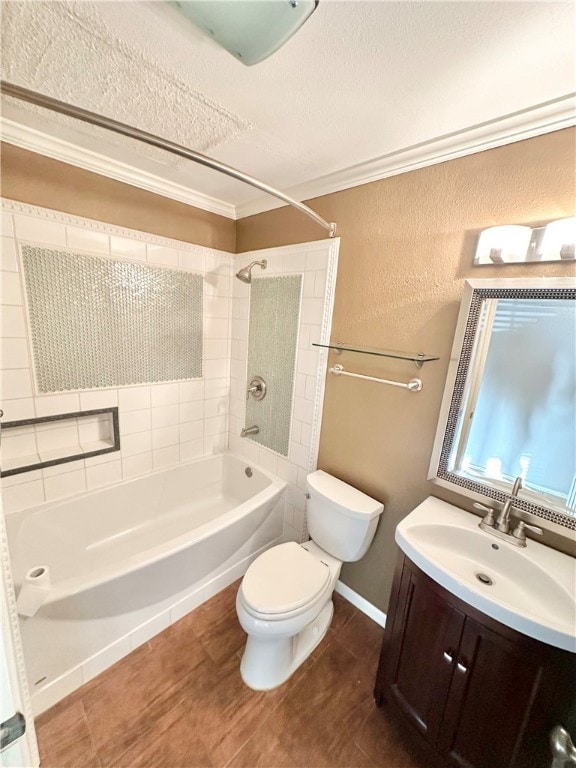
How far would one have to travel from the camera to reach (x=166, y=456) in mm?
2176

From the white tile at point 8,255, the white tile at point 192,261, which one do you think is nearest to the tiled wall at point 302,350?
the white tile at point 192,261

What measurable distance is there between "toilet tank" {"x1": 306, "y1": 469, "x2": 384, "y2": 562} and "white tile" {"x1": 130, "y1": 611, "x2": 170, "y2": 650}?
2.89 feet

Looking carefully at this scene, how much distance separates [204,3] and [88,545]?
7.99 ft

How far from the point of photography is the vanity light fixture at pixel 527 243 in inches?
38.9

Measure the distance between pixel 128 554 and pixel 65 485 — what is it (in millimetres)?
568

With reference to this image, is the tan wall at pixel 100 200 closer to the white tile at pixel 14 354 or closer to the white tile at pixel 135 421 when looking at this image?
the white tile at pixel 14 354

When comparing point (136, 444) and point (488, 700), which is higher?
point (136, 444)

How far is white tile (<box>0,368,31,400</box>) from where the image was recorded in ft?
4.83

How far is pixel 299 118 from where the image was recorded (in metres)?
1.14

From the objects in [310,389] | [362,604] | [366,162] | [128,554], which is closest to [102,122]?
[366,162]

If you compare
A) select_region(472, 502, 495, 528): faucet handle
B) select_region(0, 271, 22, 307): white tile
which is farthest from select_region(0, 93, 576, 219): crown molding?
select_region(472, 502, 495, 528): faucet handle

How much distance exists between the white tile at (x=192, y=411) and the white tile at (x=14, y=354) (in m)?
0.92

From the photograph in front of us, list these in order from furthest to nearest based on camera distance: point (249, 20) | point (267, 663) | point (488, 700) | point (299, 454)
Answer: point (299, 454) → point (267, 663) → point (488, 700) → point (249, 20)

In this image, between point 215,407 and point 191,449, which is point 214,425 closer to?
point 215,407
